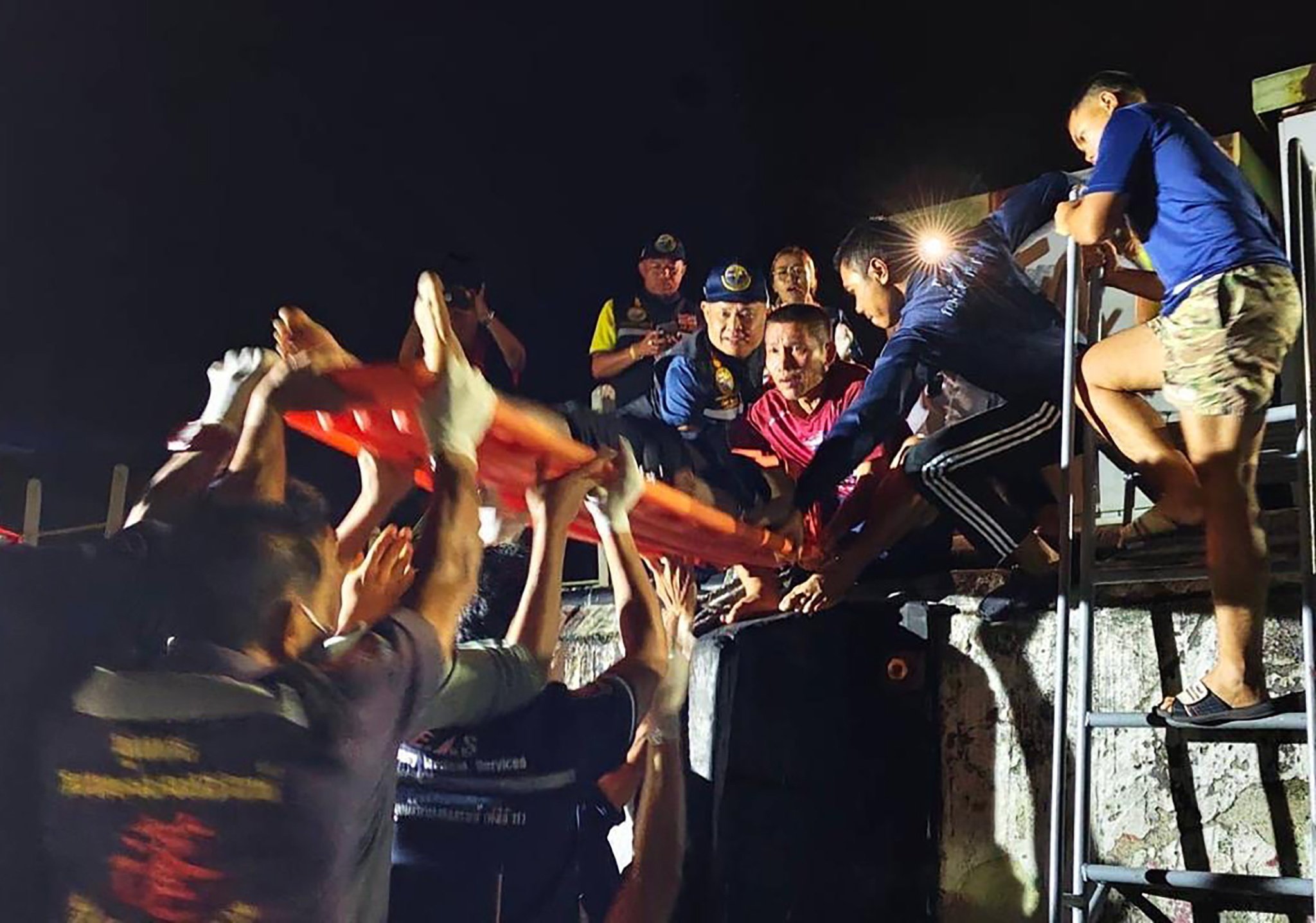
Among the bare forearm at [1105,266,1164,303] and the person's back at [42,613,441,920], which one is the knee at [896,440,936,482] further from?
the person's back at [42,613,441,920]

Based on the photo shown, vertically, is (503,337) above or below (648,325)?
below

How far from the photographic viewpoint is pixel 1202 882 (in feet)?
6.11

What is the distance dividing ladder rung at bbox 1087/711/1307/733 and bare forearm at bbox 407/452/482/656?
4.10 feet

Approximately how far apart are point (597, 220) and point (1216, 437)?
153 cm

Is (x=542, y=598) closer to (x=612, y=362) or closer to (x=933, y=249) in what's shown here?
(x=612, y=362)

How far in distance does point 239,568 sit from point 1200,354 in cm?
182

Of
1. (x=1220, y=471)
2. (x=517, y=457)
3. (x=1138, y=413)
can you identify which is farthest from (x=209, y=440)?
(x=1220, y=471)

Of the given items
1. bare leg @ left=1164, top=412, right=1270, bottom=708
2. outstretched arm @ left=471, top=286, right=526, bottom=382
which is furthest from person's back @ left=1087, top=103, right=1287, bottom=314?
outstretched arm @ left=471, top=286, right=526, bottom=382

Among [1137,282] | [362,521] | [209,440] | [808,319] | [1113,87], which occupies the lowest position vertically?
[362,521]

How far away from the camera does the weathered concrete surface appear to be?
2.08m

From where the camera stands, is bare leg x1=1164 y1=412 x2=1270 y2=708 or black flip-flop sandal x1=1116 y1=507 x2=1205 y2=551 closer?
bare leg x1=1164 y1=412 x2=1270 y2=708

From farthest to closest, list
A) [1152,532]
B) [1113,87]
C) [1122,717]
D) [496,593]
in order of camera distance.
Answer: [496,593]
[1113,87]
[1152,532]
[1122,717]

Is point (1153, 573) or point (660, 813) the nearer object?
point (1153, 573)

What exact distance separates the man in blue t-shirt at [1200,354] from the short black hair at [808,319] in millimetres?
586
